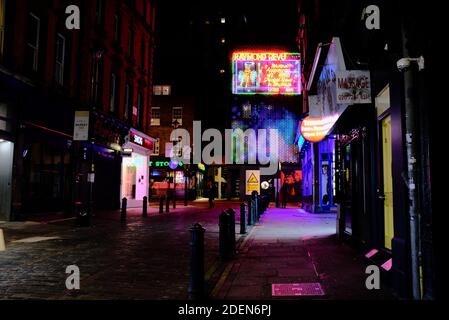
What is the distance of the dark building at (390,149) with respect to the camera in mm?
5168

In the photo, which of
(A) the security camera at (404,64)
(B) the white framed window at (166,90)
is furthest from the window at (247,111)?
(A) the security camera at (404,64)

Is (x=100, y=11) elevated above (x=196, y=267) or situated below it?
above

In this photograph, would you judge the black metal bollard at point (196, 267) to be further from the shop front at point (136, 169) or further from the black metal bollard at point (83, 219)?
the shop front at point (136, 169)

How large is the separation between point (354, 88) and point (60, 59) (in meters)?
15.4

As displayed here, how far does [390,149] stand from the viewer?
787 centimetres

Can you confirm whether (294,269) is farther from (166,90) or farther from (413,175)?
(166,90)

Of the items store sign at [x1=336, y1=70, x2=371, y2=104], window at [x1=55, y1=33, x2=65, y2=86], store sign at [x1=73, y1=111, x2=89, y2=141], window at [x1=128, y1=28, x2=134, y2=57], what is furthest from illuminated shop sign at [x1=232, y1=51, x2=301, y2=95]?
store sign at [x1=336, y1=70, x2=371, y2=104]

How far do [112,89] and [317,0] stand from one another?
13.0 m

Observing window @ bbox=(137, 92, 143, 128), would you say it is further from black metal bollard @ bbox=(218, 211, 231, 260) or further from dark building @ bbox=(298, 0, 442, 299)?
black metal bollard @ bbox=(218, 211, 231, 260)

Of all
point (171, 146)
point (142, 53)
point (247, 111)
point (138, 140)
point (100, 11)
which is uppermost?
point (142, 53)

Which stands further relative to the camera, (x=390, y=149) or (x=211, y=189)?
(x=211, y=189)

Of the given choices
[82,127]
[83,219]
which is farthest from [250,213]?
[82,127]

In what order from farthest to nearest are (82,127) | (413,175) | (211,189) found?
(211,189), (82,127), (413,175)
